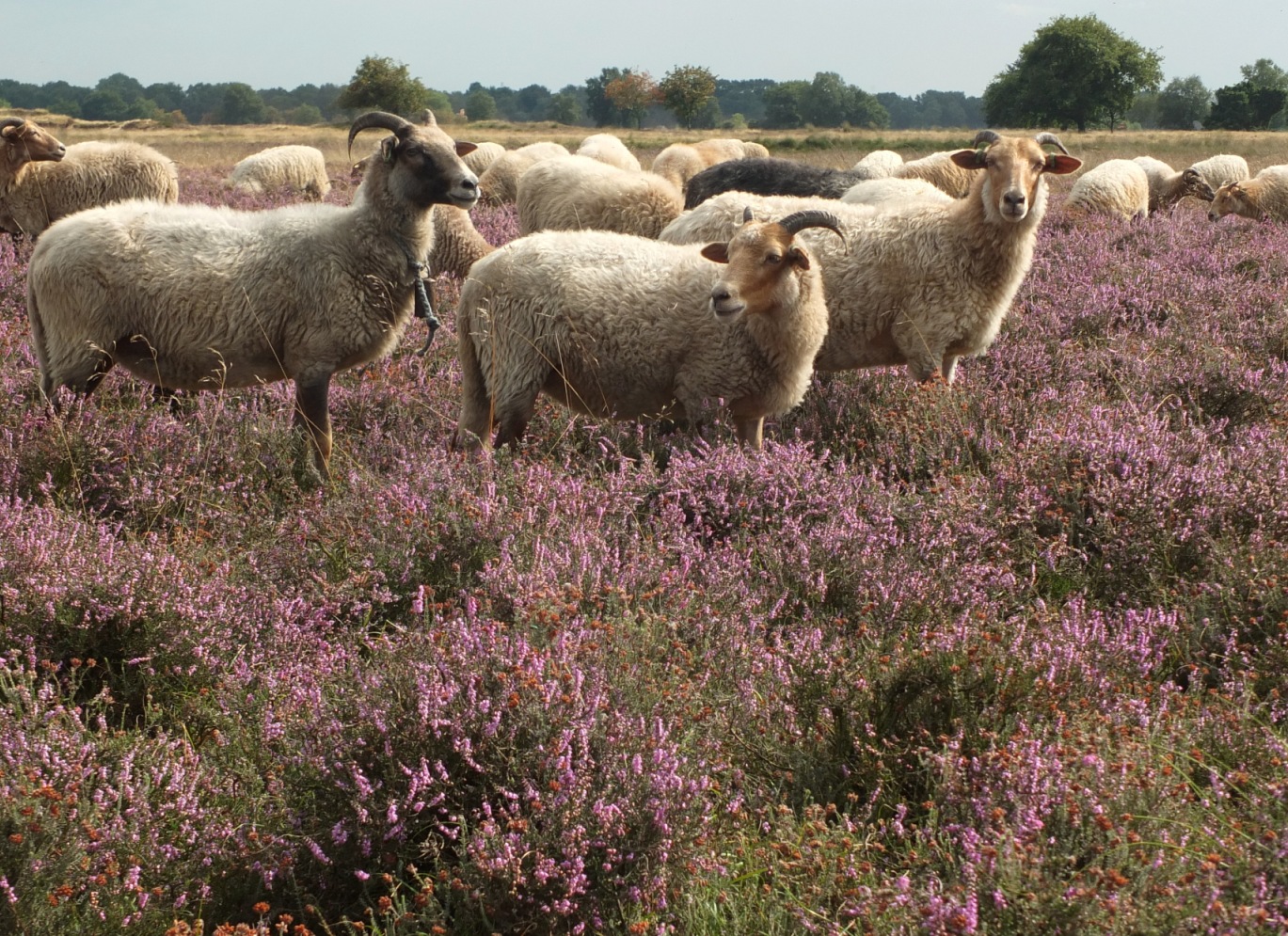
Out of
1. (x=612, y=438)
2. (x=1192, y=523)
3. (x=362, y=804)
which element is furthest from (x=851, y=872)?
(x=612, y=438)

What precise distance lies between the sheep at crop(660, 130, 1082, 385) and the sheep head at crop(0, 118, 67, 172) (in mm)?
8310

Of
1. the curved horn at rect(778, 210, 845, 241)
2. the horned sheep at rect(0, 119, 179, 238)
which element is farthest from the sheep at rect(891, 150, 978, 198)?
the horned sheep at rect(0, 119, 179, 238)

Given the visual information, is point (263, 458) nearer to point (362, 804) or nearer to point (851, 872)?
point (362, 804)

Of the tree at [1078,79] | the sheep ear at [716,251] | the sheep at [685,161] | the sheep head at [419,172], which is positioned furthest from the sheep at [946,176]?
the tree at [1078,79]

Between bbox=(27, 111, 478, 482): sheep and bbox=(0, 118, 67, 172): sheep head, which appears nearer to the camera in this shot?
bbox=(27, 111, 478, 482): sheep

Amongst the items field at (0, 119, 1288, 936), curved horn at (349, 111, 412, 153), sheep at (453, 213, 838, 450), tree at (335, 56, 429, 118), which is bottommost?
field at (0, 119, 1288, 936)

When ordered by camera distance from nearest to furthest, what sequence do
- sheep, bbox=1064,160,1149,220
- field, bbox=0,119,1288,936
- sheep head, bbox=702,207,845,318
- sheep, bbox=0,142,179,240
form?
field, bbox=0,119,1288,936, sheep head, bbox=702,207,845,318, sheep, bbox=0,142,179,240, sheep, bbox=1064,160,1149,220

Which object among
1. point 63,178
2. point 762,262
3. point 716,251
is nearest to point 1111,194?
point 716,251

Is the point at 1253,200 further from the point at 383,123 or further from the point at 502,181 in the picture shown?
the point at 383,123

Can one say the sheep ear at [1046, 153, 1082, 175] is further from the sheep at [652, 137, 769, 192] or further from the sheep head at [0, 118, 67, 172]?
the sheep head at [0, 118, 67, 172]

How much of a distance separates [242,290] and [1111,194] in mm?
14081

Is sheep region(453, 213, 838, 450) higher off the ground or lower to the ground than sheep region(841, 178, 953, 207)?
lower

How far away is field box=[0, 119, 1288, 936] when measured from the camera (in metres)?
2.28

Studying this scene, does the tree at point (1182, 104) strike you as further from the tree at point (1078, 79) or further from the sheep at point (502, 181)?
the sheep at point (502, 181)
